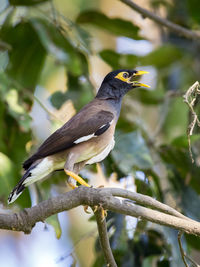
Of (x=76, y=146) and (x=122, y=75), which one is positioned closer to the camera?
(x=76, y=146)

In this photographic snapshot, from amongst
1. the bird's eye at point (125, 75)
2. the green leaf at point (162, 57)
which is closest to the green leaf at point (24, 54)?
the bird's eye at point (125, 75)

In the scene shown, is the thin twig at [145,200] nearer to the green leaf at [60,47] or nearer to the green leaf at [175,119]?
the green leaf at [60,47]

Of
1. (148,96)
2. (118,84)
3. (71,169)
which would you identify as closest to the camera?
(71,169)

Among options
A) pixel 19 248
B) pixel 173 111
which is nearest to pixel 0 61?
pixel 173 111

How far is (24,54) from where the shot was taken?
5.68 metres

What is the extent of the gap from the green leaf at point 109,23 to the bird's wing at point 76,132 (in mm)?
1390

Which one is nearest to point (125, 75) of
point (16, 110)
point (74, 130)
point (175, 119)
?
point (74, 130)

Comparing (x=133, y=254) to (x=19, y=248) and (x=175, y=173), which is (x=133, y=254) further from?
(x=19, y=248)

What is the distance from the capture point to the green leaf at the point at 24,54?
5.60 m

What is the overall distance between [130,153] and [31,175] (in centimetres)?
121

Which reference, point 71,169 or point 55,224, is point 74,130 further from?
point 55,224

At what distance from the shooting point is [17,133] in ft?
17.3

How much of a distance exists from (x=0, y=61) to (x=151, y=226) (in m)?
2.27

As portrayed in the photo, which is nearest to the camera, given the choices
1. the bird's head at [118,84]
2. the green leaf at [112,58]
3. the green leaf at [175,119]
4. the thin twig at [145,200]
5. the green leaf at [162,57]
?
the thin twig at [145,200]
